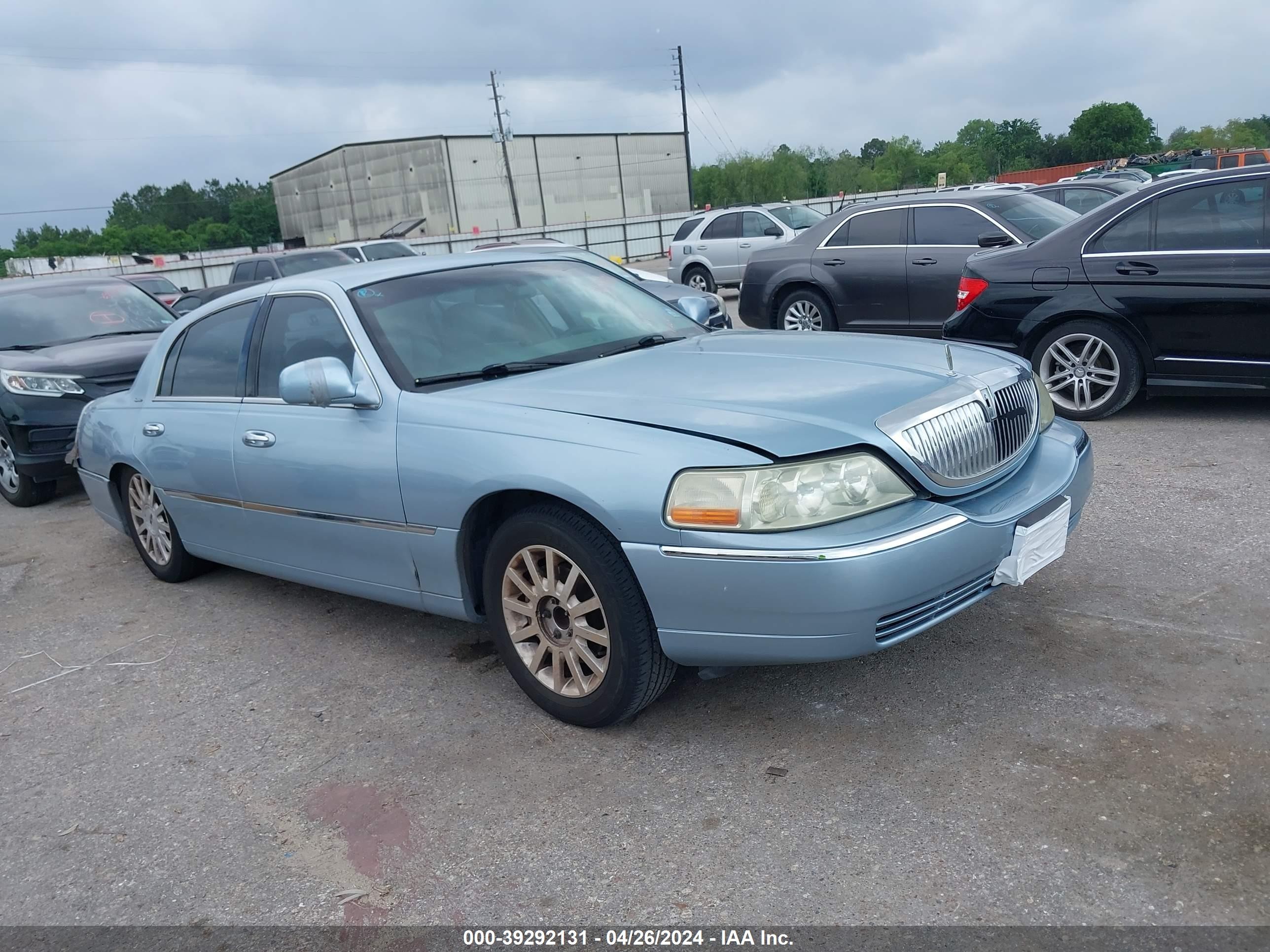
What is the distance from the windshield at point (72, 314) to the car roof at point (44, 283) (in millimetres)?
20

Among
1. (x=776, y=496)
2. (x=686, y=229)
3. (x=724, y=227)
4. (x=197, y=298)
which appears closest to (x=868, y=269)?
(x=776, y=496)

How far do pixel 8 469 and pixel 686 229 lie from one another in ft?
45.0

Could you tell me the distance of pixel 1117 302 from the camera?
21.4 feet

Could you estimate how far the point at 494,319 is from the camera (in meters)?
4.14

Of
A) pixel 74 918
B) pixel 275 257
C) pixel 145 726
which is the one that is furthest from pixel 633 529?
pixel 275 257

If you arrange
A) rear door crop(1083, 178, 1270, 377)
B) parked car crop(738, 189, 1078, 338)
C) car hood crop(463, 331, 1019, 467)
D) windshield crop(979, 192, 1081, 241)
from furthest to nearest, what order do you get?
windshield crop(979, 192, 1081, 241)
parked car crop(738, 189, 1078, 338)
rear door crop(1083, 178, 1270, 377)
car hood crop(463, 331, 1019, 467)

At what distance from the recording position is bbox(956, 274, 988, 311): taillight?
717 cm

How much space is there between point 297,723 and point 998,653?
8.24 feet

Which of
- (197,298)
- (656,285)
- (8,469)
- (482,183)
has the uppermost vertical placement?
(482,183)

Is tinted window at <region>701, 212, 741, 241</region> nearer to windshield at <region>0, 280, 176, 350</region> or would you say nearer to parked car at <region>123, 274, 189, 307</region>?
parked car at <region>123, 274, 189, 307</region>

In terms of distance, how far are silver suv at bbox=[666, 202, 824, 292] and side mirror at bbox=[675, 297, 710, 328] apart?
12.3 metres

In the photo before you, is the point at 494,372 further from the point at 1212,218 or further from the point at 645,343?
the point at 1212,218

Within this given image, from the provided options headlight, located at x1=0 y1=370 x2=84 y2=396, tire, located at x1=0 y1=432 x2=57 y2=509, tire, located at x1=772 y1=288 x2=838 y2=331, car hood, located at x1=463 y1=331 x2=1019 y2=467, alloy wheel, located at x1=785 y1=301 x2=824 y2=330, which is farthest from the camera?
alloy wheel, located at x1=785 y1=301 x2=824 y2=330

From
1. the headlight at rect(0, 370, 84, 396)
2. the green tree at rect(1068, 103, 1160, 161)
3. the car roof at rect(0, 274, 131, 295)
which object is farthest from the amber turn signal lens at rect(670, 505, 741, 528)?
the green tree at rect(1068, 103, 1160, 161)
